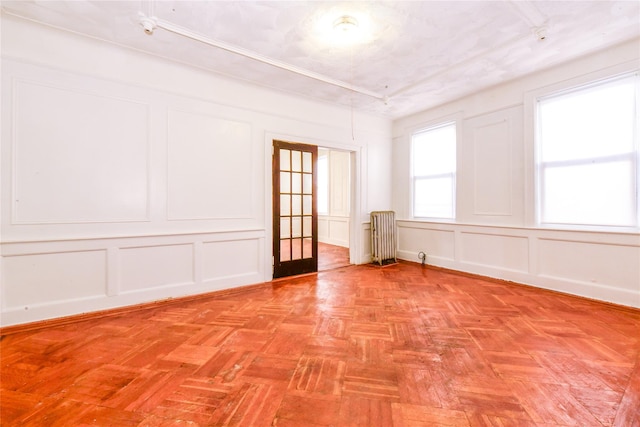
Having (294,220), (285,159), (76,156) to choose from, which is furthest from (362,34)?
(76,156)

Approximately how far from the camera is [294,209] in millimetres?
4613

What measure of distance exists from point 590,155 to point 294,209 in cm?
393

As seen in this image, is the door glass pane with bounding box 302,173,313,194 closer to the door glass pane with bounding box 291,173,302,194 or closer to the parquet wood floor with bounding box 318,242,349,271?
the door glass pane with bounding box 291,173,302,194

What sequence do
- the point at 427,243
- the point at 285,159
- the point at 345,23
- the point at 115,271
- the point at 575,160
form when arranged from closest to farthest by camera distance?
the point at 345,23 < the point at 115,271 < the point at 575,160 < the point at 285,159 < the point at 427,243

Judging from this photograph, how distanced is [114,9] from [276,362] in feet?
11.1

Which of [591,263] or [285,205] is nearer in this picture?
[591,263]

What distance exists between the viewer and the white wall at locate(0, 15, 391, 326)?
2695 mm

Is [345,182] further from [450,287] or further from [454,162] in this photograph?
[450,287]

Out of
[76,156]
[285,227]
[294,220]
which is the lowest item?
[285,227]

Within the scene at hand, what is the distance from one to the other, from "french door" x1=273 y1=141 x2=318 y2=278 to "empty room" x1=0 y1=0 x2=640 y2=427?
4 centimetres

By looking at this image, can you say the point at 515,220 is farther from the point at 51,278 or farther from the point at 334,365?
the point at 51,278

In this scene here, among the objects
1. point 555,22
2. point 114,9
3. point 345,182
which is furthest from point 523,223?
point 114,9

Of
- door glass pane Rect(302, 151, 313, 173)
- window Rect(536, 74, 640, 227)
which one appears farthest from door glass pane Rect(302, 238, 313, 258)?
window Rect(536, 74, 640, 227)

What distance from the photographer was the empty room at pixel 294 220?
70.6 inches
